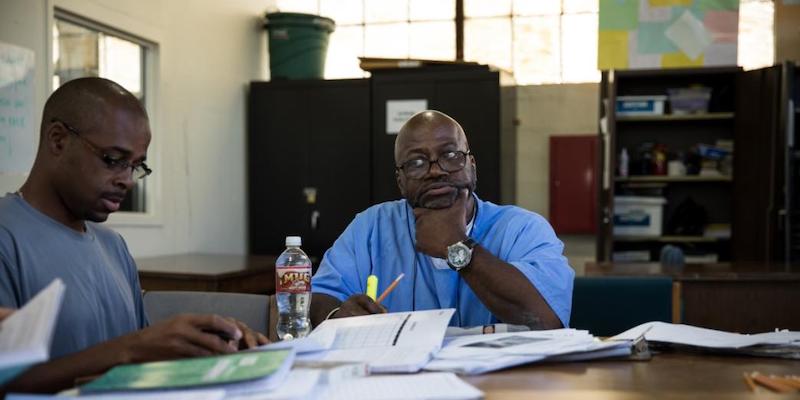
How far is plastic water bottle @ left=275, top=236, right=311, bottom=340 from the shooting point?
1.69 meters

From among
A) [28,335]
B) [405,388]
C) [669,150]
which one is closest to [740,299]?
[669,150]

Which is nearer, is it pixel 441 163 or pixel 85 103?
pixel 85 103

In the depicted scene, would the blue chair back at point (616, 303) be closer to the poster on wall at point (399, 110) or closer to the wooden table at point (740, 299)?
the wooden table at point (740, 299)

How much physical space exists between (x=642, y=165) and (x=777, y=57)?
3.73ft

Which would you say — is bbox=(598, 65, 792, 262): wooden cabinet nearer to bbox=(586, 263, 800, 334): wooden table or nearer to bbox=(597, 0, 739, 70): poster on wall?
bbox=(597, 0, 739, 70): poster on wall

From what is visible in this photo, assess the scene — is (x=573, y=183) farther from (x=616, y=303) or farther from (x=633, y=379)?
(x=633, y=379)

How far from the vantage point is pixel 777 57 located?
16.3 feet

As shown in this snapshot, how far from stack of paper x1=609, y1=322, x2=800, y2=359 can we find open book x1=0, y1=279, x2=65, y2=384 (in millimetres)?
1011

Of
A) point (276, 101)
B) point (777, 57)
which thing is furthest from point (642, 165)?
point (276, 101)

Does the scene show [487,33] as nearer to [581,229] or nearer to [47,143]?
[581,229]

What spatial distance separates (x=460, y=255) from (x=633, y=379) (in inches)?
27.0

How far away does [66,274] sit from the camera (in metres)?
1.48

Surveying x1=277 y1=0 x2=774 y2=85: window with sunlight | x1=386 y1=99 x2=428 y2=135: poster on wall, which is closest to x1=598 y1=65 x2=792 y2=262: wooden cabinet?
x1=277 y1=0 x2=774 y2=85: window with sunlight

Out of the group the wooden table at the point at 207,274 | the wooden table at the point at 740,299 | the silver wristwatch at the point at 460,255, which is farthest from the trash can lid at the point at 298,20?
the silver wristwatch at the point at 460,255
